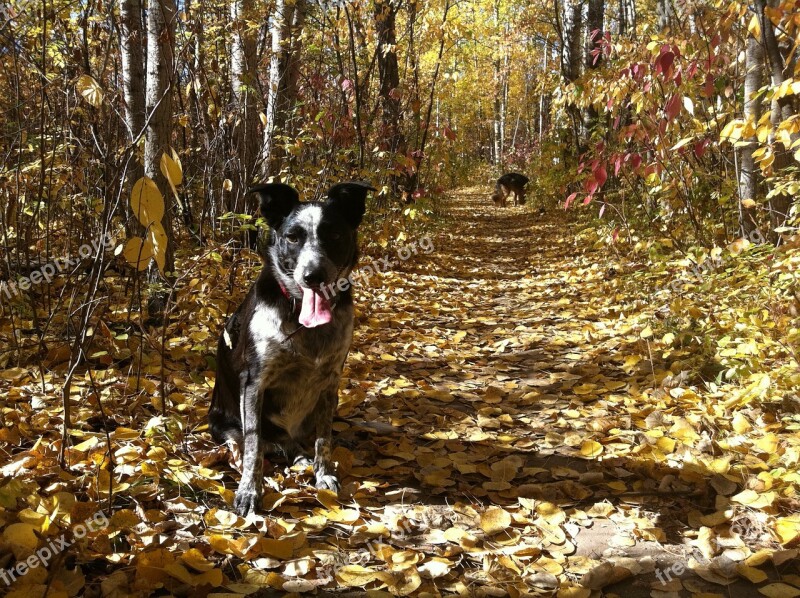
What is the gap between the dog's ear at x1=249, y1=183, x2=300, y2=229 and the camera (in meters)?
3.07

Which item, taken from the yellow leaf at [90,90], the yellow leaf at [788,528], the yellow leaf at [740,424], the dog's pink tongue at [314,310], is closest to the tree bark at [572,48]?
the yellow leaf at [740,424]

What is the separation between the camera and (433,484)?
3.06 metres

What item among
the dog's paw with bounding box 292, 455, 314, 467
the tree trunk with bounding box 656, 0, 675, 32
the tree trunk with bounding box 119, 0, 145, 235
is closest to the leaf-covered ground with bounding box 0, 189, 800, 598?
the dog's paw with bounding box 292, 455, 314, 467

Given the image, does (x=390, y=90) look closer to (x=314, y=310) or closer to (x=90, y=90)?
(x=314, y=310)

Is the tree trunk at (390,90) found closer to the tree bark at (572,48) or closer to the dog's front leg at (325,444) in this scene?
the tree bark at (572,48)

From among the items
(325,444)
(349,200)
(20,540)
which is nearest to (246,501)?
(325,444)

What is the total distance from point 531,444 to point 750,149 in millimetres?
3492

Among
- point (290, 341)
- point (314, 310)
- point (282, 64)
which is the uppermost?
point (282, 64)

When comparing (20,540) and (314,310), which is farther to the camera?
(314,310)

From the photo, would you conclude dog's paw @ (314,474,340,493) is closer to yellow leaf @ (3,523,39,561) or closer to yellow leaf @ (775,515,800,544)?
yellow leaf @ (3,523,39,561)

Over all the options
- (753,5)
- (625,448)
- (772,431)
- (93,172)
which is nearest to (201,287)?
(93,172)

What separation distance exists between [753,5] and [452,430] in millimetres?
4158

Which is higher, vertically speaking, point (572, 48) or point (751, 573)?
point (572, 48)

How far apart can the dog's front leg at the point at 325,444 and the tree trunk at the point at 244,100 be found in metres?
2.89
